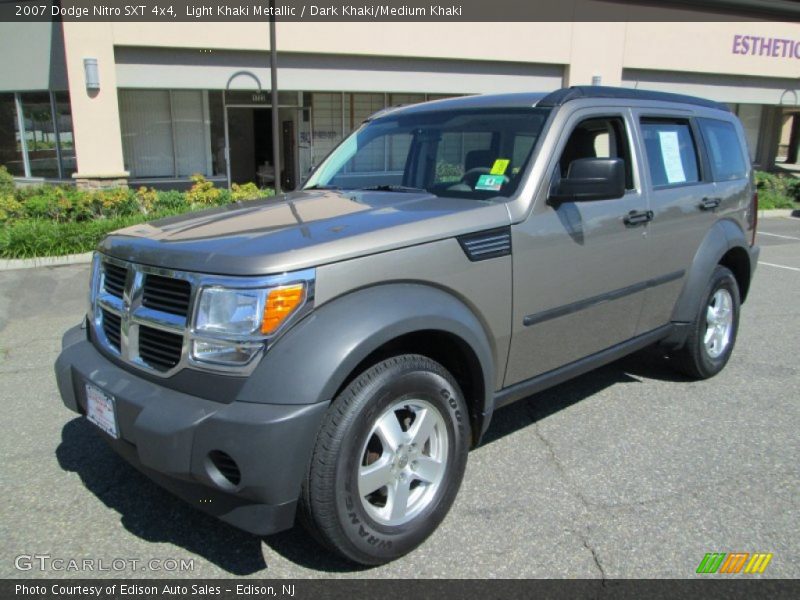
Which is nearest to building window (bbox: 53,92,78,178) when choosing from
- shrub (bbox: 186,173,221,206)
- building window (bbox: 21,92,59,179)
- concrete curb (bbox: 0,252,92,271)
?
building window (bbox: 21,92,59,179)

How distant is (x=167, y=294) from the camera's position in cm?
256

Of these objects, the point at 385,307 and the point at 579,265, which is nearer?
the point at 385,307

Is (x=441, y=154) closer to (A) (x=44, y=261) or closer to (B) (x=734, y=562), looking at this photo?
(B) (x=734, y=562)

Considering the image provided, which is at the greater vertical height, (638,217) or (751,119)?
(751,119)

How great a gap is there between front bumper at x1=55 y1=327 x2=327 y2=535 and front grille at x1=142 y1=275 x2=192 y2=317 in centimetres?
33

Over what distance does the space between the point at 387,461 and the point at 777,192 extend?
19.0m

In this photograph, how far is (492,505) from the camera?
3104 mm

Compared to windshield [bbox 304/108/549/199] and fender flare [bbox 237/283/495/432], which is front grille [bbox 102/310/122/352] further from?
windshield [bbox 304/108/549/199]

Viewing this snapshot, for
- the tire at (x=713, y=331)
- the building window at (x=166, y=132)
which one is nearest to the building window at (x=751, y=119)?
the building window at (x=166, y=132)

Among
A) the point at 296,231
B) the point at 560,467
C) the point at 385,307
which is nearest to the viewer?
the point at 385,307

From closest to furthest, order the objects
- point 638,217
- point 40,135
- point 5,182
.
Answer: point 638,217 → point 5,182 → point 40,135

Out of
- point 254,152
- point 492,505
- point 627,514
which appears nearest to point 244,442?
point 492,505

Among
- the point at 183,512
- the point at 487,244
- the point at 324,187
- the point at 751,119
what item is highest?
the point at 751,119

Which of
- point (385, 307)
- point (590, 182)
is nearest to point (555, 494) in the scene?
point (385, 307)
